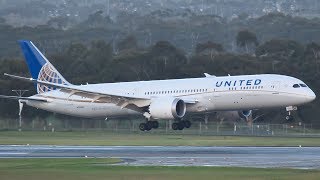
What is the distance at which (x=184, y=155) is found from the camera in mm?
49250

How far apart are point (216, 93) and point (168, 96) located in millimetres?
4163

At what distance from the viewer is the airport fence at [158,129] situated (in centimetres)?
8081

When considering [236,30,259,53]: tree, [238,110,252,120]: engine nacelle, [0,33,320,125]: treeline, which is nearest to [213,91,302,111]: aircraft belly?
[238,110,252,120]: engine nacelle

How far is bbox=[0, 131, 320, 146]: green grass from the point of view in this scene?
63.2m

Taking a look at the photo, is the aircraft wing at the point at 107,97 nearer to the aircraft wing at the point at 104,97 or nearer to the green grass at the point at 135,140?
the aircraft wing at the point at 104,97

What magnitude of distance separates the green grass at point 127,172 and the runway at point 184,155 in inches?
99.0

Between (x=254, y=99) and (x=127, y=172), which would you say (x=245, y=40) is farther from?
(x=127, y=172)

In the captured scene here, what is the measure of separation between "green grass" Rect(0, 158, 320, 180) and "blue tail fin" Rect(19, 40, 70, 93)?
3303cm

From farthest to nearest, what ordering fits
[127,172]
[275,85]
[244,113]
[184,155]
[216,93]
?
1. [244,113]
2. [216,93]
3. [275,85]
4. [184,155]
5. [127,172]

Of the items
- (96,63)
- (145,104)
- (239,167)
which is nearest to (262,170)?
(239,167)

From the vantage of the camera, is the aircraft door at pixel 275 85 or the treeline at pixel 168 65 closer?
the aircraft door at pixel 275 85

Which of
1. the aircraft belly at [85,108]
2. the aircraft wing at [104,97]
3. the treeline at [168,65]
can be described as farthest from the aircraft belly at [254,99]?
the treeline at [168,65]

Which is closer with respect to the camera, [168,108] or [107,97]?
[168,108]

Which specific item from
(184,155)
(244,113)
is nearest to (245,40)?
(244,113)
